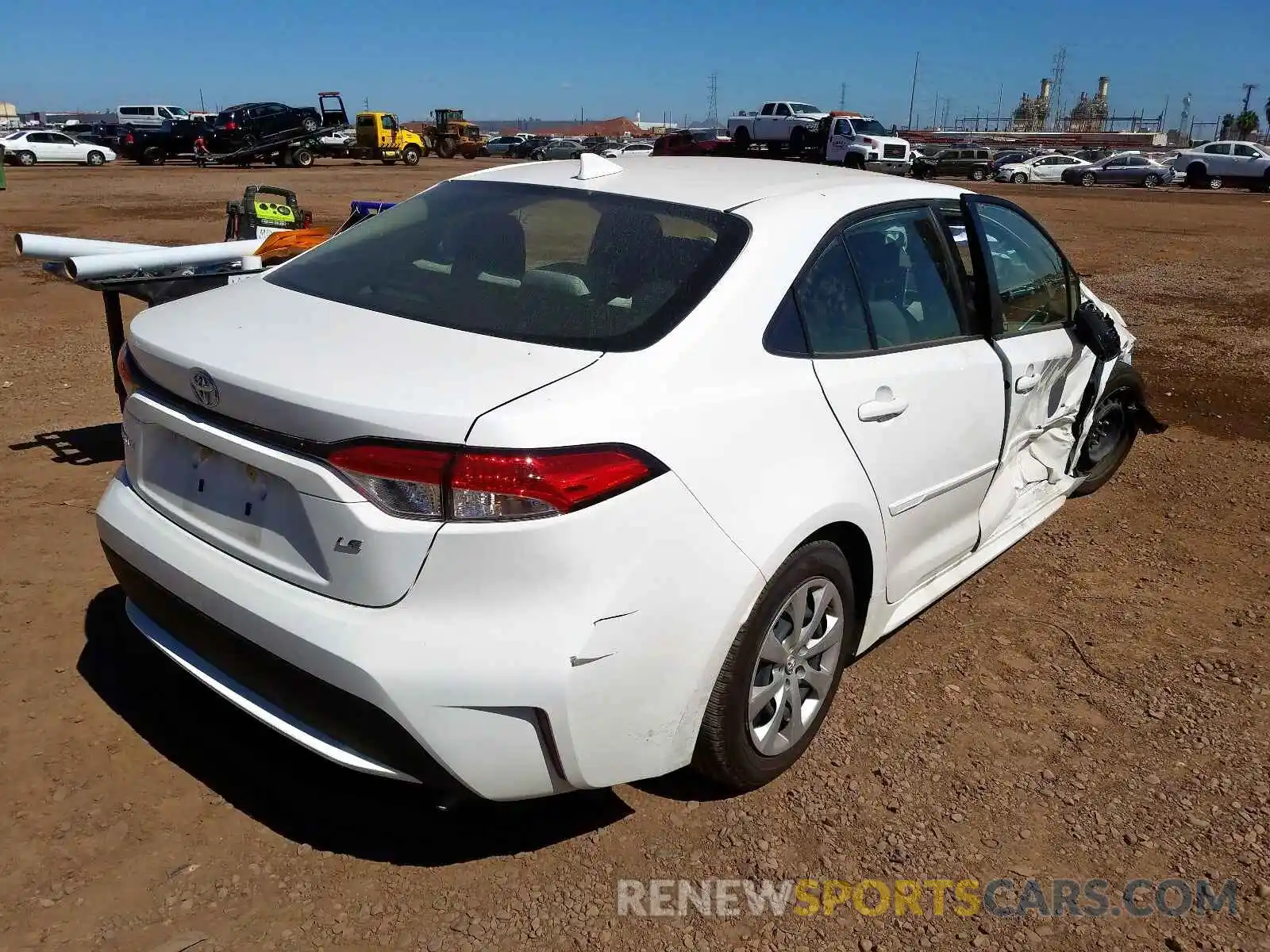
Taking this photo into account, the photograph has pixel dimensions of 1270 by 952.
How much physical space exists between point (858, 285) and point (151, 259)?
3.41 metres

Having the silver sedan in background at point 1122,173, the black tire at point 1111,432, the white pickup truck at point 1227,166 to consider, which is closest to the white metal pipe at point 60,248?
the black tire at point 1111,432

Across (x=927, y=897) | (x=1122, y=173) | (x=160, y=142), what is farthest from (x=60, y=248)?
(x=1122, y=173)

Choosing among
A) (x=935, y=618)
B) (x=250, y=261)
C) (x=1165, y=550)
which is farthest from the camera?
(x=250, y=261)

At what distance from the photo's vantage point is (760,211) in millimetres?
2863

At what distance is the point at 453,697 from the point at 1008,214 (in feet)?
10.7

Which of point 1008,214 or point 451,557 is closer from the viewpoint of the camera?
point 451,557

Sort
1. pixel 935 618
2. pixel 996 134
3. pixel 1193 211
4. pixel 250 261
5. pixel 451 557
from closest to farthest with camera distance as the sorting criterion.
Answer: pixel 451 557 → pixel 935 618 → pixel 250 261 → pixel 1193 211 → pixel 996 134

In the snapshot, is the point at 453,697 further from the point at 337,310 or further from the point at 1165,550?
the point at 1165,550

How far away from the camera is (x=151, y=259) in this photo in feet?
15.2

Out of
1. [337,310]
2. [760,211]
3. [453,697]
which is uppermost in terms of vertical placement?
[760,211]

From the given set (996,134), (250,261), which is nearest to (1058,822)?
(250,261)

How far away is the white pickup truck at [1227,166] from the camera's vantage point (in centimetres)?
3562

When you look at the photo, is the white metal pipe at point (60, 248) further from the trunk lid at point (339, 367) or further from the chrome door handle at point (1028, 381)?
the chrome door handle at point (1028, 381)

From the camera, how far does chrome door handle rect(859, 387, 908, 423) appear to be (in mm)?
2834
